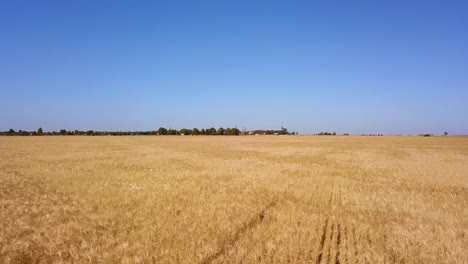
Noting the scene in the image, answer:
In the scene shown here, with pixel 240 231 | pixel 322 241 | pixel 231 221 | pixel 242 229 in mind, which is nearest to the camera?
pixel 322 241

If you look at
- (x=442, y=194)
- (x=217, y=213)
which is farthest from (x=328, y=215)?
(x=442, y=194)

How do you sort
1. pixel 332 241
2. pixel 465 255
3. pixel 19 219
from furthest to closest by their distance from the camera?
pixel 19 219, pixel 332 241, pixel 465 255

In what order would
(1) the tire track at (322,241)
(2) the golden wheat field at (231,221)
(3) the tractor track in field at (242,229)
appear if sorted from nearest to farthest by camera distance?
(1) the tire track at (322,241) < (3) the tractor track in field at (242,229) < (2) the golden wheat field at (231,221)

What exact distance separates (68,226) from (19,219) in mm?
1777

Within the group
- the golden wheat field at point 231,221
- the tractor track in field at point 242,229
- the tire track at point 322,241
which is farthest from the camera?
the golden wheat field at point 231,221

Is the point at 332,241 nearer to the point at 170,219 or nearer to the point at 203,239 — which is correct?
the point at 203,239

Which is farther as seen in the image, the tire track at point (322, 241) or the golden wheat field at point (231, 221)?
the golden wheat field at point (231, 221)

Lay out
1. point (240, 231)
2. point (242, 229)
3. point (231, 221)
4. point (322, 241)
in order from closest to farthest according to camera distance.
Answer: point (322, 241) → point (240, 231) → point (242, 229) → point (231, 221)

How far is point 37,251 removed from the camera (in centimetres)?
700

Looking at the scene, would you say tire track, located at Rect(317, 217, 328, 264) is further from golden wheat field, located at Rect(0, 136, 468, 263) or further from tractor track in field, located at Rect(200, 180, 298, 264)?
tractor track in field, located at Rect(200, 180, 298, 264)

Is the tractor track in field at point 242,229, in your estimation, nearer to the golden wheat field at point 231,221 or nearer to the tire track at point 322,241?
the golden wheat field at point 231,221

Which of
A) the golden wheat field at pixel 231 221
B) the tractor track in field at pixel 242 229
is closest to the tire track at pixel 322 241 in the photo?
the golden wheat field at pixel 231 221

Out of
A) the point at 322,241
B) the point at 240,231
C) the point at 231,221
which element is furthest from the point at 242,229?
the point at 322,241

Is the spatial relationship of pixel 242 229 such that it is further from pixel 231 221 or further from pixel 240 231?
pixel 231 221
